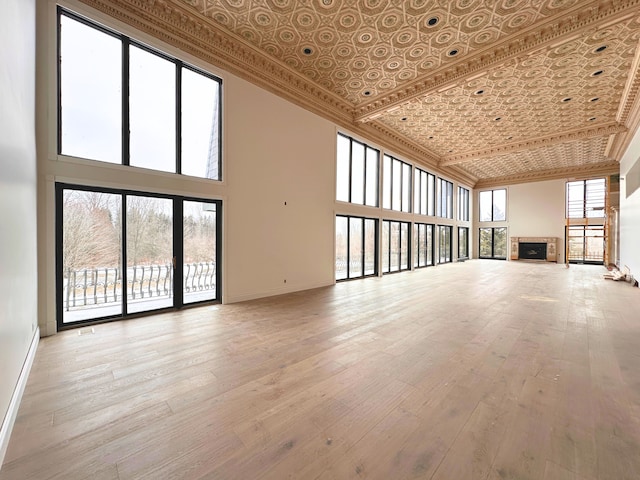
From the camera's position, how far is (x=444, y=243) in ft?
48.7

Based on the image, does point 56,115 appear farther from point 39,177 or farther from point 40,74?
point 39,177

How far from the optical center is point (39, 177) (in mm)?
3625

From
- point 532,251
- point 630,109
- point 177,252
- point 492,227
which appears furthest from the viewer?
point 492,227

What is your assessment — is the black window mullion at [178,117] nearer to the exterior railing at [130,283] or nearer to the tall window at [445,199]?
the exterior railing at [130,283]

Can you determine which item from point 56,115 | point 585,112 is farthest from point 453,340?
point 585,112

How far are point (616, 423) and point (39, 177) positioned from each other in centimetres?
638

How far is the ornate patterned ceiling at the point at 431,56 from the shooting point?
456cm

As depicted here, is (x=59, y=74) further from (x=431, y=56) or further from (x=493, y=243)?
(x=493, y=243)

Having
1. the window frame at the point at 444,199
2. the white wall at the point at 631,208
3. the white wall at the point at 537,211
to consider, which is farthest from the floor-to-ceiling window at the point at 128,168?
the white wall at the point at 537,211

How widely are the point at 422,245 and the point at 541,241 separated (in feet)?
26.8

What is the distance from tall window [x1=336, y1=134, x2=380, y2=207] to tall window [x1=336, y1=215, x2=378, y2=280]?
70 centimetres

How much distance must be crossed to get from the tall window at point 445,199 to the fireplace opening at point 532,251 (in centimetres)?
504

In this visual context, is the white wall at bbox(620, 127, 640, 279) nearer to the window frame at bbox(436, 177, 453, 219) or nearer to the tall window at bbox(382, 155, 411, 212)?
the window frame at bbox(436, 177, 453, 219)

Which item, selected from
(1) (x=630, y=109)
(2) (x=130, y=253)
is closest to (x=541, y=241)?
(1) (x=630, y=109)
